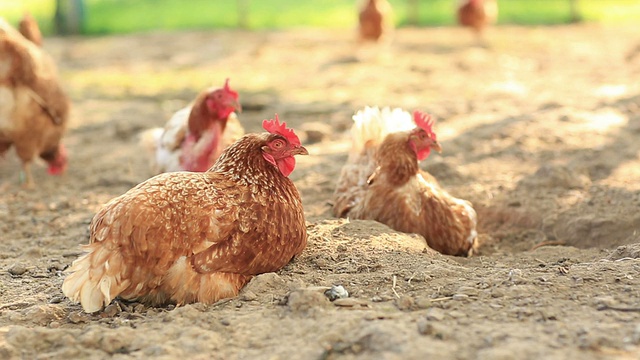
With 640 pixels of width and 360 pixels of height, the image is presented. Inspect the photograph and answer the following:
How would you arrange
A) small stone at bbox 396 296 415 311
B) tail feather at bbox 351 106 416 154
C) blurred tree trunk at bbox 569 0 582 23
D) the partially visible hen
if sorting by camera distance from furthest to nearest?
blurred tree trunk at bbox 569 0 582 23 < the partially visible hen < tail feather at bbox 351 106 416 154 < small stone at bbox 396 296 415 311

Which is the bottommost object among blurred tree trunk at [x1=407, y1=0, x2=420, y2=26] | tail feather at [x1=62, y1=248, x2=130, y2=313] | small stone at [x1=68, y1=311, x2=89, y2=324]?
small stone at [x1=68, y1=311, x2=89, y2=324]

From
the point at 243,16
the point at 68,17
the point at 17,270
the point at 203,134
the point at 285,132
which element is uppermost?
the point at 68,17

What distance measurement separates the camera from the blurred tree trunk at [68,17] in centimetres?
1459

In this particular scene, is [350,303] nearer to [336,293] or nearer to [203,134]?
[336,293]

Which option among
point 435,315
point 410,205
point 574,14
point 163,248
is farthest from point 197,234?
point 574,14

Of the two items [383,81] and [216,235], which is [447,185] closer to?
[216,235]

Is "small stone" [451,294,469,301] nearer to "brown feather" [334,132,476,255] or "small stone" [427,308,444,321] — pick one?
"small stone" [427,308,444,321]

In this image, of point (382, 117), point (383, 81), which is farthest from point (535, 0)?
point (382, 117)

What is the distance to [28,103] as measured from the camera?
6.00 meters

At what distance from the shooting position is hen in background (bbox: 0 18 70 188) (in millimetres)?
5816

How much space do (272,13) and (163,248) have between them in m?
12.7

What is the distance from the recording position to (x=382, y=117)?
514cm

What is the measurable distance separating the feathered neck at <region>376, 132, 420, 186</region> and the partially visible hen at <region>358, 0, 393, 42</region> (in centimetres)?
711

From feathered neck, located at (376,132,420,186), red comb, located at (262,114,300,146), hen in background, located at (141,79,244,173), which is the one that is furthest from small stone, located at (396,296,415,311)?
hen in background, located at (141,79,244,173)
